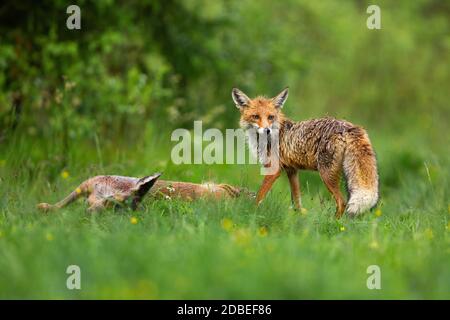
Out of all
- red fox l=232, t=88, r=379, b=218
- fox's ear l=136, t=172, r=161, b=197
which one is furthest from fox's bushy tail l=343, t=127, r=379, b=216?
fox's ear l=136, t=172, r=161, b=197

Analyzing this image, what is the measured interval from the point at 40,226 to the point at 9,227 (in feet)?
1.08

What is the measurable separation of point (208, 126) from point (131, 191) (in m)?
6.60

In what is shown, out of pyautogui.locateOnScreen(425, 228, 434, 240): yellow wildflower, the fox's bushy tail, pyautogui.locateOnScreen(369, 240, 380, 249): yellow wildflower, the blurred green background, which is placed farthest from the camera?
the fox's bushy tail

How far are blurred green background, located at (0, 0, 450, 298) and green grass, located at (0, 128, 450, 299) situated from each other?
0.02m

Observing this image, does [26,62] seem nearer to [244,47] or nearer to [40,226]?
[244,47]

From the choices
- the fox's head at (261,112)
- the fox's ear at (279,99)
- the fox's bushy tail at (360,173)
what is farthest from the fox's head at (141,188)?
the fox's ear at (279,99)

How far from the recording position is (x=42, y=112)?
1149cm

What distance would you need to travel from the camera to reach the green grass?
4.73 m

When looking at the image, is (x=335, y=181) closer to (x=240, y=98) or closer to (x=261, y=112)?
(x=261, y=112)

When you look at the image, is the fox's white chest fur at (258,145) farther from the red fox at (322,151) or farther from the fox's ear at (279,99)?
the fox's ear at (279,99)

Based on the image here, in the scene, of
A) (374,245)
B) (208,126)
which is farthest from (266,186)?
(208,126)

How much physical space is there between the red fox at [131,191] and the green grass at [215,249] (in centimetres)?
13

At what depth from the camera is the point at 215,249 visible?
17.0 feet

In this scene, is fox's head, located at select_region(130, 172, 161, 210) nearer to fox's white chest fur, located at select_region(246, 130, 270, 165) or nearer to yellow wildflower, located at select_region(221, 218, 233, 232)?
yellow wildflower, located at select_region(221, 218, 233, 232)
